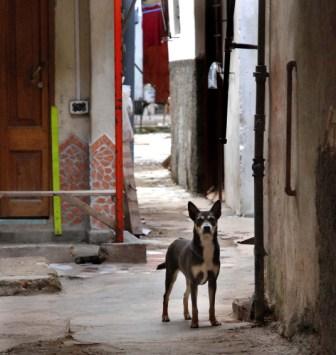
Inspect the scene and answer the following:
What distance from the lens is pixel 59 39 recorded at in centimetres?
1162

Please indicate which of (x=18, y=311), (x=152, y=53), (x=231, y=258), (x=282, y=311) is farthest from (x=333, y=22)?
(x=152, y=53)

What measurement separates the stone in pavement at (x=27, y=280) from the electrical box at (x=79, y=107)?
2.14 m

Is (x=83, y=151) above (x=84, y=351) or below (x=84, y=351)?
above

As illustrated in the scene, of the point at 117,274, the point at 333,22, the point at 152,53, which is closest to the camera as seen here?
the point at 333,22

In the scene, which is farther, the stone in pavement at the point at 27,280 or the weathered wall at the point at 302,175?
the stone in pavement at the point at 27,280

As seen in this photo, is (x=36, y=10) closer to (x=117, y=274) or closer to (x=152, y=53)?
(x=117, y=274)

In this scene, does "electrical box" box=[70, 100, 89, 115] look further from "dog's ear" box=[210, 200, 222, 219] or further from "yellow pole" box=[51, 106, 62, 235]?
"dog's ear" box=[210, 200, 222, 219]

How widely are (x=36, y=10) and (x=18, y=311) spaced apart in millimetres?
4073

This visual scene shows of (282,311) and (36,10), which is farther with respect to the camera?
(36,10)

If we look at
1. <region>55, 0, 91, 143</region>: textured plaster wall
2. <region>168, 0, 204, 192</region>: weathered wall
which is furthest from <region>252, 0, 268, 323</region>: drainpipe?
<region>168, 0, 204, 192</region>: weathered wall

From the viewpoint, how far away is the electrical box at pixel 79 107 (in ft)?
38.3

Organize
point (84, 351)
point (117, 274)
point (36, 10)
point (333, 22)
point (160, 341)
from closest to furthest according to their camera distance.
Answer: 1. point (333, 22)
2. point (84, 351)
3. point (160, 341)
4. point (117, 274)
5. point (36, 10)

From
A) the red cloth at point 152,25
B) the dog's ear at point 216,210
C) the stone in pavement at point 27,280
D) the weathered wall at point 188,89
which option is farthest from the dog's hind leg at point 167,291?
the red cloth at point 152,25

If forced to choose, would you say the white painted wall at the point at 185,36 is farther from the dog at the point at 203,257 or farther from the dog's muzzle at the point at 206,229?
the dog's muzzle at the point at 206,229
